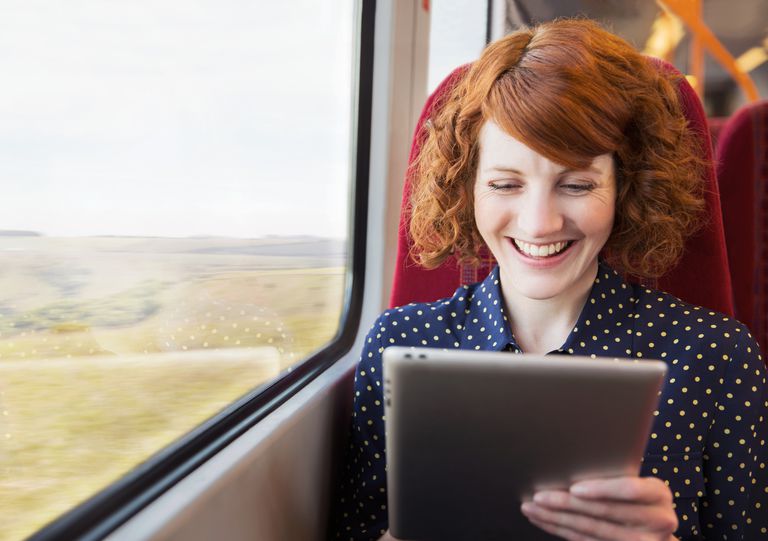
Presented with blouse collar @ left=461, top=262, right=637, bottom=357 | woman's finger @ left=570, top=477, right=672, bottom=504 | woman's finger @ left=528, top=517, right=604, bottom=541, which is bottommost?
woman's finger @ left=528, top=517, right=604, bottom=541

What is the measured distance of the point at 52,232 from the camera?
0.77 m

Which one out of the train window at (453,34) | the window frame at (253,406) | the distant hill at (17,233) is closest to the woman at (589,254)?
the window frame at (253,406)

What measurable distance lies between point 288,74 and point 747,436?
1029 mm

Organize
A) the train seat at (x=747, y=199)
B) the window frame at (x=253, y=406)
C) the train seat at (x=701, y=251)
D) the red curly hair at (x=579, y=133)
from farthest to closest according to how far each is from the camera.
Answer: the train seat at (x=747, y=199) < the train seat at (x=701, y=251) < the red curly hair at (x=579, y=133) < the window frame at (x=253, y=406)

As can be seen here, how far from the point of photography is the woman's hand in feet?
2.45

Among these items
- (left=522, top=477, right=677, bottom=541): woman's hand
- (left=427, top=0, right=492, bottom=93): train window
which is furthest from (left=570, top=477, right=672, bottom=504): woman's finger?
(left=427, top=0, right=492, bottom=93): train window

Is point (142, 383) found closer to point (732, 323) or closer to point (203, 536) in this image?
point (203, 536)

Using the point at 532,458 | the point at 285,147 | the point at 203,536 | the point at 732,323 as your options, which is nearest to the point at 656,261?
the point at 732,323

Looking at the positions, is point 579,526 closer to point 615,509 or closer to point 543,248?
point 615,509

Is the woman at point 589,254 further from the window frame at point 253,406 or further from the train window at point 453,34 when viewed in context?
the train window at point 453,34

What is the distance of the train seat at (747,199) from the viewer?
1.40m

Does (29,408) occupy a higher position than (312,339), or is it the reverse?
(29,408)

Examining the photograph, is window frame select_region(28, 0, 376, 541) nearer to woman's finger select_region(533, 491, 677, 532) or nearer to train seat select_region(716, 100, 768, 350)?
woman's finger select_region(533, 491, 677, 532)

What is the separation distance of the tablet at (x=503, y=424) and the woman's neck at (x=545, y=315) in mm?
426
